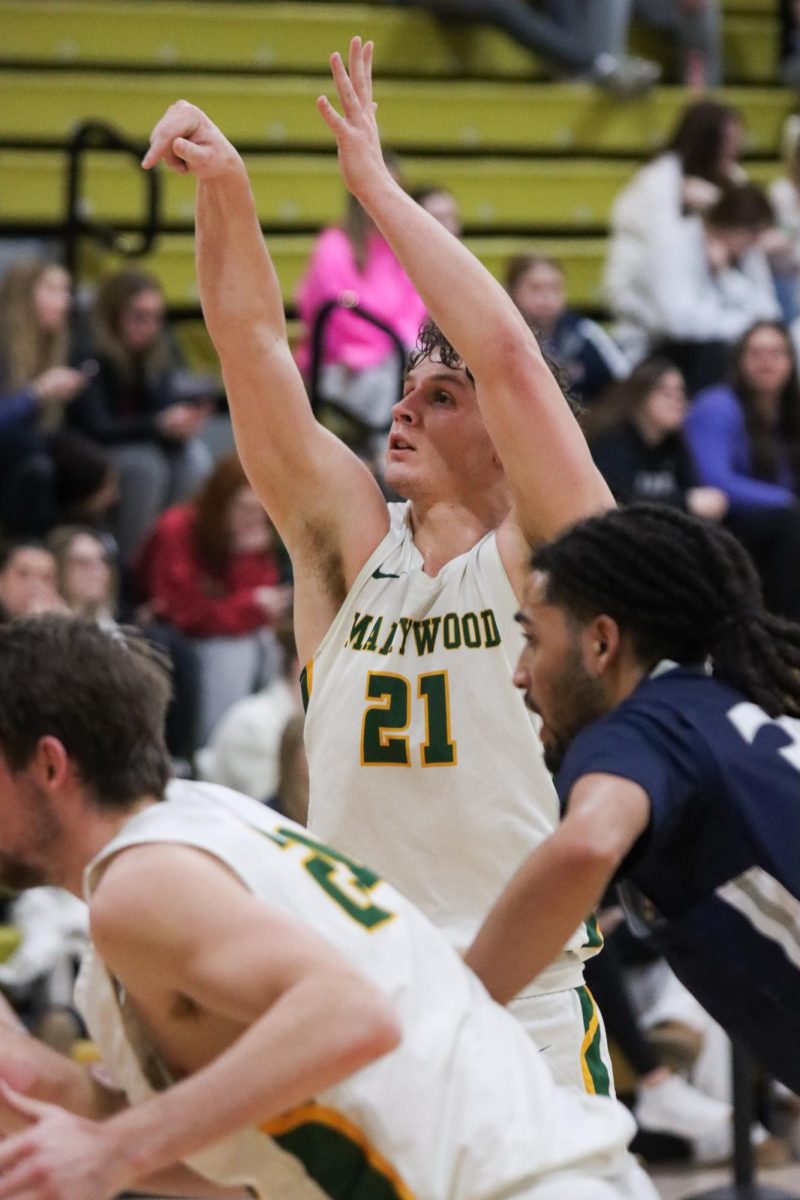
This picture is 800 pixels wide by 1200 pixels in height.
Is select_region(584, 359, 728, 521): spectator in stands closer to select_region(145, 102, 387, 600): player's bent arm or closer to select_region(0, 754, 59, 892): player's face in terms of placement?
select_region(145, 102, 387, 600): player's bent arm

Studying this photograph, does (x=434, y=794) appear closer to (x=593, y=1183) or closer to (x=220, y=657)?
(x=593, y=1183)

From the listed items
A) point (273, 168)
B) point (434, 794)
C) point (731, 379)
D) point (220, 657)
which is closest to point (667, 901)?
point (434, 794)

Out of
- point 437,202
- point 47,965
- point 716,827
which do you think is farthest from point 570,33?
point 716,827

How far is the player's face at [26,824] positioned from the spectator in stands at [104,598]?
409 centimetres

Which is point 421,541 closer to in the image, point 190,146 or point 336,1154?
point 190,146

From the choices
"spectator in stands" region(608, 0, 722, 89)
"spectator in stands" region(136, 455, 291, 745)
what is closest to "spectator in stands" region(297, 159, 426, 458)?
"spectator in stands" region(136, 455, 291, 745)

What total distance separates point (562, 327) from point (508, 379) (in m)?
5.32

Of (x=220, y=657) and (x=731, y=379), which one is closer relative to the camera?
(x=220, y=657)

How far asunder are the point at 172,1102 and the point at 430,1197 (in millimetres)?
303

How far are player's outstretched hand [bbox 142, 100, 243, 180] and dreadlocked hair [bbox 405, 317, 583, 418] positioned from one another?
40cm

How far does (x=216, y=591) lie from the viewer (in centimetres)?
723

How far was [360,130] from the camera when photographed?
3.11 m

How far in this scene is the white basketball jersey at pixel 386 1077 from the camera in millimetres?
2186

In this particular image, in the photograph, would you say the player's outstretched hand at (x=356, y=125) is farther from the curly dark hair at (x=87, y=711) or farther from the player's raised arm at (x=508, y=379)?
the curly dark hair at (x=87, y=711)
